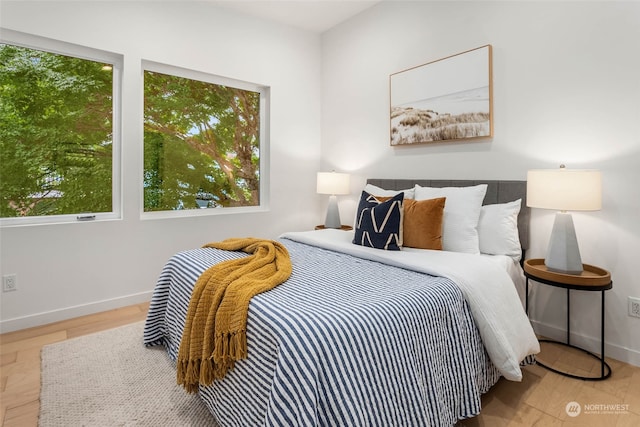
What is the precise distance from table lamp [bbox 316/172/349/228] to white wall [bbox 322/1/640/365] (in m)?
0.63

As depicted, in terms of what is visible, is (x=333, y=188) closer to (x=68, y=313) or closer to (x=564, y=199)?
(x=564, y=199)

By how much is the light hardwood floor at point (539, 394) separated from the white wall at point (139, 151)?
0.53m

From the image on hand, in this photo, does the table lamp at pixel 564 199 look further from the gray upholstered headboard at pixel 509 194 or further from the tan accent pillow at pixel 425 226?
the tan accent pillow at pixel 425 226

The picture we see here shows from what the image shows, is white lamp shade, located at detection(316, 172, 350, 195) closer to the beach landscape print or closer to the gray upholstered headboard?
the beach landscape print

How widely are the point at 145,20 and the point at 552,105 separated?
3.27 m

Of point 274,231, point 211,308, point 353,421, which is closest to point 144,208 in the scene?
point 274,231

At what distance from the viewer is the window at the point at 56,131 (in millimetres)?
2604

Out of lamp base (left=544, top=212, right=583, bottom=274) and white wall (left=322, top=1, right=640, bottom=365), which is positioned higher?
white wall (left=322, top=1, right=640, bottom=365)

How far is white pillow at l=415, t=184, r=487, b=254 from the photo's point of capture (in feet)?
7.68

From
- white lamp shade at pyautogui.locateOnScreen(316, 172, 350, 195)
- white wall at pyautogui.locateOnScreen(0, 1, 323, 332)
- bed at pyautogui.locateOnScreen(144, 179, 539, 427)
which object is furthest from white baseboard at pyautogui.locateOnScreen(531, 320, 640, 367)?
white wall at pyautogui.locateOnScreen(0, 1, 323, 332)

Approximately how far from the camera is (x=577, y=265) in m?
2.06

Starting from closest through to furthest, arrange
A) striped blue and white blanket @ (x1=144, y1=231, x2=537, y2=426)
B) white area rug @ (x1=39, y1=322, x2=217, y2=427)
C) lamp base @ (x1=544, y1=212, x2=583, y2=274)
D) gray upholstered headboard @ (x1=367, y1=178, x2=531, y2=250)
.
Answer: striped blue and white blanket @ (x1=144, y1=231, x2=537, y2=426)
white area rug @ (x1=39, y1=322, x2=217, y2=427)
lamp base @ (x1=544, y1=212, x2=583, y2=274)
gray upholstered headboard @ (x1=367, y1=178, x2=531, y2=250)

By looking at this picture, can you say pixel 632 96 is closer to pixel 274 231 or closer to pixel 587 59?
pixel 587 59

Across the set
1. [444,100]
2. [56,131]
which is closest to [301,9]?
[444,100]
